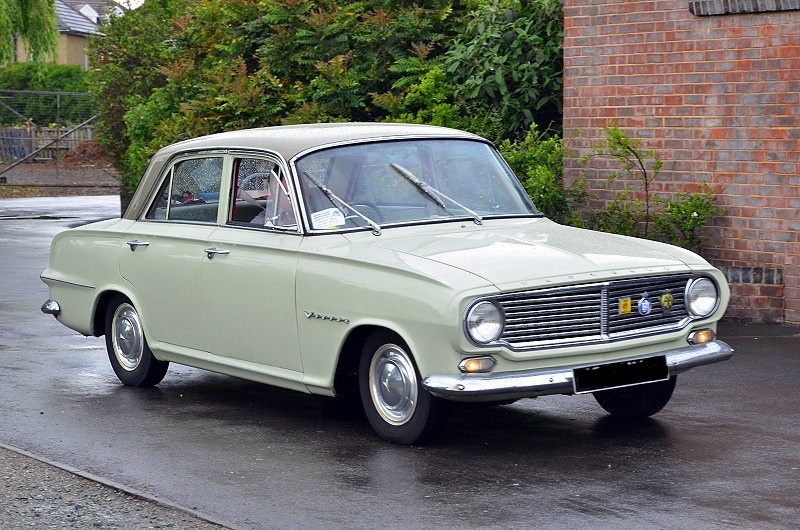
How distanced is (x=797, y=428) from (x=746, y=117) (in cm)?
425

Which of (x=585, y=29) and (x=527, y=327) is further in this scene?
(x=585, y=29)

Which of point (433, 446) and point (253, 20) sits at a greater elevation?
point (253, 20)

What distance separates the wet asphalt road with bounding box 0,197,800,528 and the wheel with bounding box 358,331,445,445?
0.35ft

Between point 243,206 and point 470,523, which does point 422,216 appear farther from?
point 470,523

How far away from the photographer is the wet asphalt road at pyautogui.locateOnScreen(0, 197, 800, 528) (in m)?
5.91

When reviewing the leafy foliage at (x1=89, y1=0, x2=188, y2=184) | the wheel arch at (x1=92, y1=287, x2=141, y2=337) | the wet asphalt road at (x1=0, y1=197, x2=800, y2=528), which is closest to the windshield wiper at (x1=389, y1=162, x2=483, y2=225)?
the wet asphalt road at (x1=0, y1=197, x2=800, y2=528)

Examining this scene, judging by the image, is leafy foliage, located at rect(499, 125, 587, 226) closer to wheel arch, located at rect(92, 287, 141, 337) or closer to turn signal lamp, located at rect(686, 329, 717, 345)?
wheel arch, located at rect(92, 287, 141, 337)

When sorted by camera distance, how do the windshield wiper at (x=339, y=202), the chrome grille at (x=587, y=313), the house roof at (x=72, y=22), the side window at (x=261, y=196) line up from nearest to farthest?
the chrome grille at (x=587, y=313) < the windshield wiper at (x=339, y=202) < the side window at (x=261, y=196) < the house roof at (x=72, y=22)

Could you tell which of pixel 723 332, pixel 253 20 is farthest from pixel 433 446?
pixel 253 20

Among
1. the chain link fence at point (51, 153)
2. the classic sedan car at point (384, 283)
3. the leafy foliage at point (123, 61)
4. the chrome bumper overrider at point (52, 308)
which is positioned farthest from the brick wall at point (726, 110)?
the chain link fence at point (51, 153)

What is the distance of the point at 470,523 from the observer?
18.6 feet

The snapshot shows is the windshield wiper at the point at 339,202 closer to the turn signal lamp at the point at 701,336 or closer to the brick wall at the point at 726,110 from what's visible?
the turn signal lamp at the point at 701,336

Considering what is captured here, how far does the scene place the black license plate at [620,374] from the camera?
675cm

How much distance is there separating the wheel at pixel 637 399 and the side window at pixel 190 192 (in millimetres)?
2532
